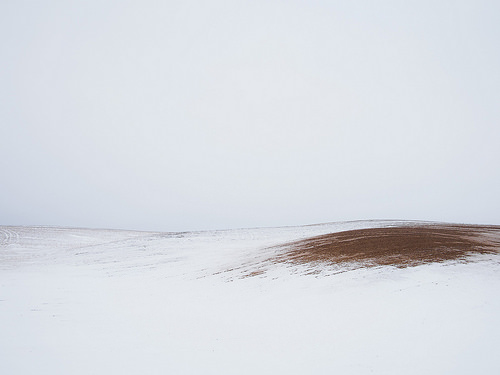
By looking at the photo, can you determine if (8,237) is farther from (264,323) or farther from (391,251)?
(391,251)

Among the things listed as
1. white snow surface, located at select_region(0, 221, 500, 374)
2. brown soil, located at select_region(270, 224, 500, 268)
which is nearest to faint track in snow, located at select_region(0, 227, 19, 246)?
white snow surface, located at select_region(0, 221, 500, 374)

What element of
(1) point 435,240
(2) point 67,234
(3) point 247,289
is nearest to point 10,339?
(3) point 247,289

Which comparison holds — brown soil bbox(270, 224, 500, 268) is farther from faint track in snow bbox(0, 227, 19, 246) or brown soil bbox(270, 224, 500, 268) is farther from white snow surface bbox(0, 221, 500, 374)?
faint track in snow bbox(0, 227, 19, 246)

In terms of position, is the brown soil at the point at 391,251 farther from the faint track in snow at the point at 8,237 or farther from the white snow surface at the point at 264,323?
the faint track in snow at the point at 8,237

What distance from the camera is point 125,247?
34.4m

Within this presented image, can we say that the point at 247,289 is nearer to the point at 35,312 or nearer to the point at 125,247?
the point at 35,312

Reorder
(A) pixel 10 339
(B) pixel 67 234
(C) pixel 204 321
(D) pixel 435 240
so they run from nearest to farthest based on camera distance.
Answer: (A) pixel 10 339 → (C) pixel 204 321 → (D) pixel 435 240 → (B) pixel 67 234

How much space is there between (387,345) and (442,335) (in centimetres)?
170

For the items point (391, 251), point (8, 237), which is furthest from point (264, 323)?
point (8, 237)

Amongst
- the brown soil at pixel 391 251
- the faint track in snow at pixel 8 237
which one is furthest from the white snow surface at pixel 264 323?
the faint track in snow at pixel 8 237

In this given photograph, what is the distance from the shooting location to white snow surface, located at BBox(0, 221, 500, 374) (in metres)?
8.98

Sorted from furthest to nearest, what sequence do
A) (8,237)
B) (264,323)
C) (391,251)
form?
1. (8,237)
2. (391,251)
3. (264,323)

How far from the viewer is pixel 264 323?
11758 millimetres

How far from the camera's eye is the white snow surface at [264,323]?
8977 mm
